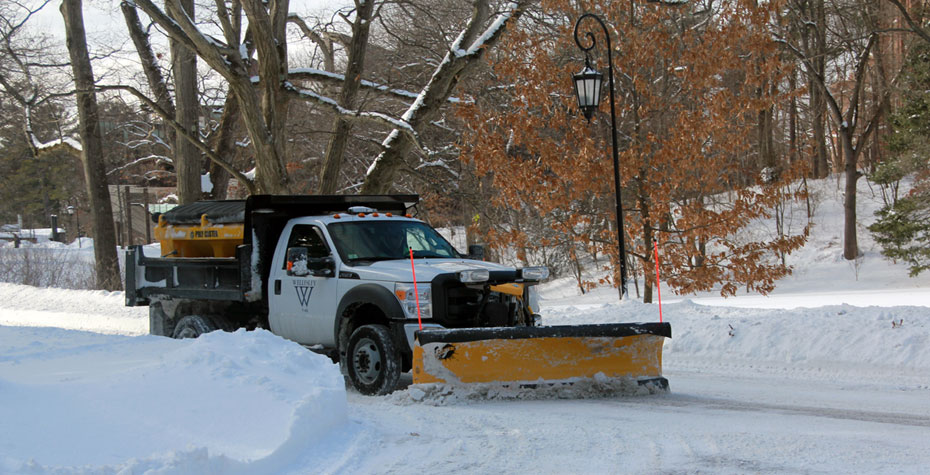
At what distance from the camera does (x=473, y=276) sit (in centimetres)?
803

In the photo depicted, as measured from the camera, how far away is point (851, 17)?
103ft

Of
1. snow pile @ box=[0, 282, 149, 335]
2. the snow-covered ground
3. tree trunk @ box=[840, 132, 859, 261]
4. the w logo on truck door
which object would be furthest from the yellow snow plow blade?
tree trunk @ box=[840, 132, 859, 261]

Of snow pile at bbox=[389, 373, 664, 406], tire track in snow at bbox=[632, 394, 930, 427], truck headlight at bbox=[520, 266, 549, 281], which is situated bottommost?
tire track in snow at bbox=[632, 394, 930, 427]

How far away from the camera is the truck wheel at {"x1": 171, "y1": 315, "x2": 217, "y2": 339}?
34.0 feet

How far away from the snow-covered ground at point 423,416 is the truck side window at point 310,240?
76.2 inches

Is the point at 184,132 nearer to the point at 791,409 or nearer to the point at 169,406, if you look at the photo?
the point at 169,406

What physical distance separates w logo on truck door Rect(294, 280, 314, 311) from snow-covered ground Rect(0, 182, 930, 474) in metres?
Result: 1.53

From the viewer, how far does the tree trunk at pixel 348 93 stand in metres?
18.5

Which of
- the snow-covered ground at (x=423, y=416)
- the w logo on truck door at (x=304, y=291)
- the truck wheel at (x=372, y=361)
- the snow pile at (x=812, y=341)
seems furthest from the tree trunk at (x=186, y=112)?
the truck wheel at (x=372, y=361)

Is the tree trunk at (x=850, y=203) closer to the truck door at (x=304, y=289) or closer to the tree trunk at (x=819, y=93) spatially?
the tree trunk at (x=819, y=93)

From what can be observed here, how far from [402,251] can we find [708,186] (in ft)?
26.2

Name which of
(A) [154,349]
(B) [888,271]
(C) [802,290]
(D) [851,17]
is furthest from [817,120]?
(A) [154,349]

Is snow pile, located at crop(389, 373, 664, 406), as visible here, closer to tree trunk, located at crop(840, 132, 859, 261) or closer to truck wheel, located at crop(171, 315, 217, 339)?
truck wheel, located at crop(171, 315, 217, 339)

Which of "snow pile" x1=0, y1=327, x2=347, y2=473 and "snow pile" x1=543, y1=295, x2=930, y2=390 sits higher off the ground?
"snow pile" x1=0, y1=327, x2=347, y2=473
